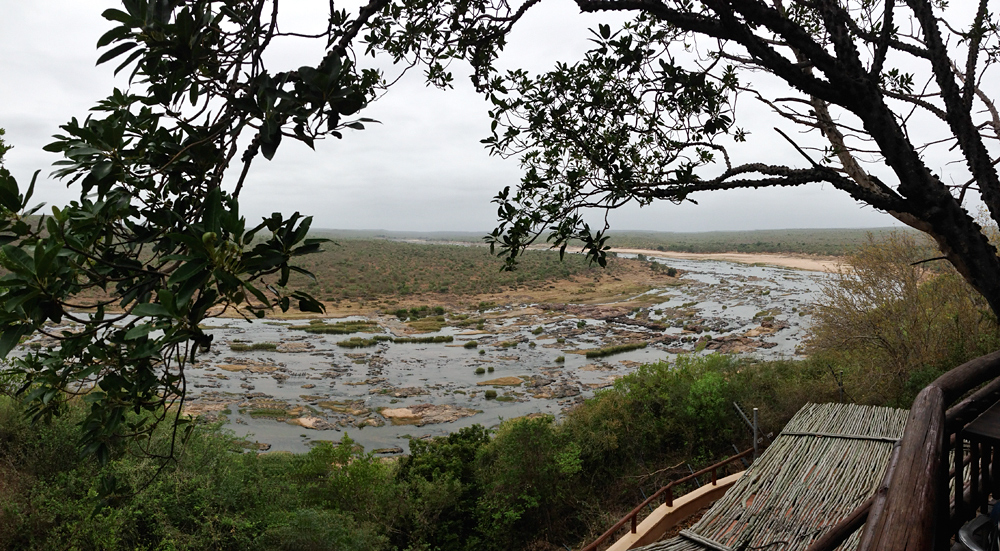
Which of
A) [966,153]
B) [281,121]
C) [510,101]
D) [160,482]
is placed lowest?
[160,482]

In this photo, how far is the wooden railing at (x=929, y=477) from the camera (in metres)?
0.91

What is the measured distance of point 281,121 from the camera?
1233mm

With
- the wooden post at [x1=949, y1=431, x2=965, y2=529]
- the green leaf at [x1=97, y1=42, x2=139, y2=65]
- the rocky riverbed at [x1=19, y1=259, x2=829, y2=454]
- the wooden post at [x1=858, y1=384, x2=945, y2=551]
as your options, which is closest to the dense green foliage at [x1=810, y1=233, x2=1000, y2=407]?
the rocky riverbed at [x1=19, y1=259, x2=829, y2=454]

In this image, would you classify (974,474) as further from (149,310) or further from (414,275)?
(414,275)

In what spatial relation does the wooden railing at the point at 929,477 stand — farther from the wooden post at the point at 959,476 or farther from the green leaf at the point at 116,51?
the green leaf at the point at 116,51

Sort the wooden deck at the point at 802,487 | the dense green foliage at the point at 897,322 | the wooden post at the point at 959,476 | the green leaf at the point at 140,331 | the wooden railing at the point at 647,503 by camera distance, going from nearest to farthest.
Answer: the green leaf at the point at 140,331, the wooden post at the point at 959,476, the wooden deck at the point at 802,487, the wooden railing at the point at 647,503, the dense green foliage at the point at 897,322

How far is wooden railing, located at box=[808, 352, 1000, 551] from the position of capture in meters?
0.91

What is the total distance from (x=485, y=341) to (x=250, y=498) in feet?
50.5

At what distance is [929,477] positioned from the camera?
1.07 meters

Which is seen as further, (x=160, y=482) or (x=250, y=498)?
(x=250, y=498)

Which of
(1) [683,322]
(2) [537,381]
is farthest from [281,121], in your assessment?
(1) [683,322]

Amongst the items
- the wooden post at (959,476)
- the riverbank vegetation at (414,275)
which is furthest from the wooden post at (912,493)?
the riverbank vegetation at (414,275)

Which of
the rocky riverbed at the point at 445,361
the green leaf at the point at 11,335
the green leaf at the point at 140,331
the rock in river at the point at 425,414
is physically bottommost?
the rock in river at the point at 425,414

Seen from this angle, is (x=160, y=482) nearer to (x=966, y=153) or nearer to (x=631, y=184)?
(x=631, y=184)
